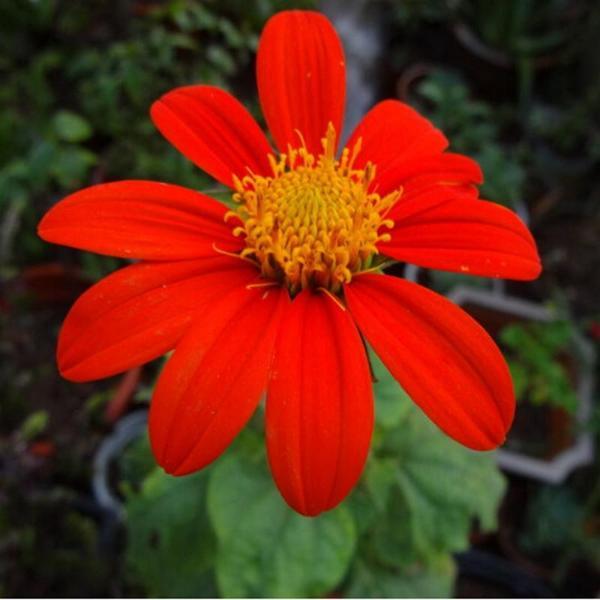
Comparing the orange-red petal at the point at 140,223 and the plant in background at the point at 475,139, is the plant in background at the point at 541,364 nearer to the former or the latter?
the plant in background at the point at 475,139

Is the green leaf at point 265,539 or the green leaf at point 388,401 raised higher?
the green leaf at point 388,401

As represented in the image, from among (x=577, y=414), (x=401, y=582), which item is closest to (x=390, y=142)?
(x=401, y=582)

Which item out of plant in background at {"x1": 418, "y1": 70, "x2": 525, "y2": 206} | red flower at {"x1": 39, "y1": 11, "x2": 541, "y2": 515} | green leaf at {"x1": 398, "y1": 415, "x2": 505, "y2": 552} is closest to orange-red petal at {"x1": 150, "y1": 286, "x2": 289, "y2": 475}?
red flower at {"x1": 39, "y1": 11, "x2": 541, "y2": 515}

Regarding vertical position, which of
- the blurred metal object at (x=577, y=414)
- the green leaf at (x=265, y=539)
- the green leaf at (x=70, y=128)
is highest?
the green leaf at (x=265, y=539)

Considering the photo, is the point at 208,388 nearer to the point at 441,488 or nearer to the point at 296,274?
the point at 296,274

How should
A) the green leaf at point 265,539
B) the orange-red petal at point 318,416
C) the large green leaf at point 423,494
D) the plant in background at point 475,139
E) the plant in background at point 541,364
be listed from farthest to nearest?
the plant in background at point 475,139 < the plant in background at point 541,364 < the large green leaf at point 423,494 < the green leaf at point 265,539 < the orange-red petal at point 318,416

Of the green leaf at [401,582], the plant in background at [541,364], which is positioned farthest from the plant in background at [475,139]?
the green leaf at [401,582]

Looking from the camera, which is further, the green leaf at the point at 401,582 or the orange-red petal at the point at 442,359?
the green leaf at the point at 401,582

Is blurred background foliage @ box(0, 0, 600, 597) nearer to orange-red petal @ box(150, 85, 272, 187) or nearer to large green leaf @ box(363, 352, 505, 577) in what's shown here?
large green leaf @ box(363, 352, 505, 577)
